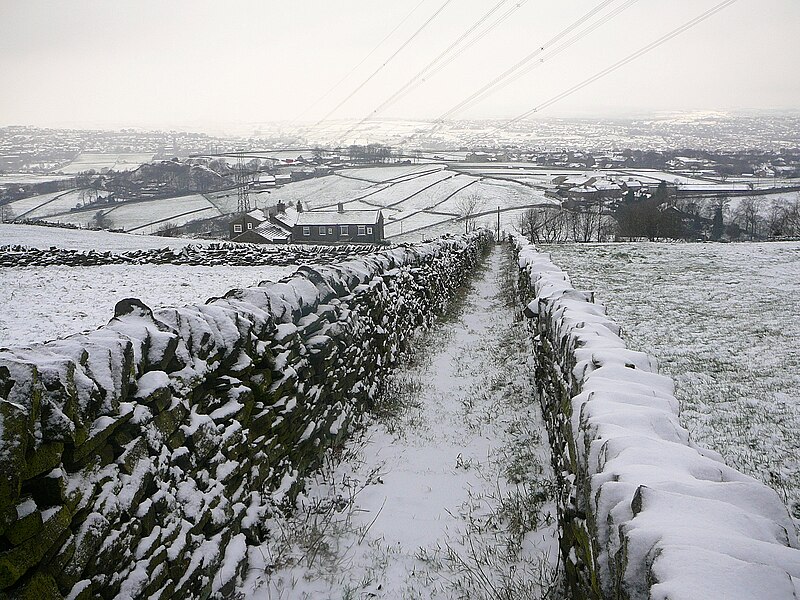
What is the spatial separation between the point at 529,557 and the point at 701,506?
1.79m

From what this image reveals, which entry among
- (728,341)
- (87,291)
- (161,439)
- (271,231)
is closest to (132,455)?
(161,439)

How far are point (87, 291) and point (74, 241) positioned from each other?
1893 cm

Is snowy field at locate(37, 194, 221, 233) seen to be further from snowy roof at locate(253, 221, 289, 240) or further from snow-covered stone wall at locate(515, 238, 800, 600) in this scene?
snow-covered stone wall at locate(515, 238, 800, 600)

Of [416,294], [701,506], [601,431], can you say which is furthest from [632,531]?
[416,294]

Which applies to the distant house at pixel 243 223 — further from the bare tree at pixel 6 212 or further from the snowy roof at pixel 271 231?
the bare tree at pixel 6 212

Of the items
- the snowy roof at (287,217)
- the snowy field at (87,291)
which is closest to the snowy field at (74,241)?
the snowy field at (87,291)

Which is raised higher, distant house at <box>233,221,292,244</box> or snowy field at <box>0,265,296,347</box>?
snowy field at <box>0,265,296,347</box>

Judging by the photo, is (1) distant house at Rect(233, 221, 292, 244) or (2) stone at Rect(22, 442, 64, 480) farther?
(1) distant house at Rect(233, 221, 292, 244)

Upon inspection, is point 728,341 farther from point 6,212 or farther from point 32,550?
point 6,212

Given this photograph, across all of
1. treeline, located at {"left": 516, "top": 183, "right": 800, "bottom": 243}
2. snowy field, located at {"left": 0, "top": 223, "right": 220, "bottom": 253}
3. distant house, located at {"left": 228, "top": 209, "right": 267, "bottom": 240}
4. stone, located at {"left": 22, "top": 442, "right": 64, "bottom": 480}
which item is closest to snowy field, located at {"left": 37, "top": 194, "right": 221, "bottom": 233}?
distant house, located at {"left": 228, "top": 209, "right": 267, "bottom": 240}

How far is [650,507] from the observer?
1777 millimetres

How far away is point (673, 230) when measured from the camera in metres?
52.4

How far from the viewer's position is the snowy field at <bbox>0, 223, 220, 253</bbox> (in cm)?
2788

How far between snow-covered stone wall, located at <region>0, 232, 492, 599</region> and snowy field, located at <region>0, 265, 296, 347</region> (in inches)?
148
